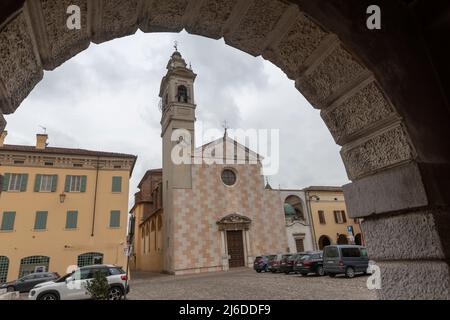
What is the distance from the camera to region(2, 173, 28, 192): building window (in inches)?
832

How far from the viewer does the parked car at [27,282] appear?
17000mm

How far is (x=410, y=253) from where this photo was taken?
6.53 ft

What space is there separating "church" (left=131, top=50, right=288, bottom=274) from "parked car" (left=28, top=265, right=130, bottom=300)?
42.1 ft

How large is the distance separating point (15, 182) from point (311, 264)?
21.5 m

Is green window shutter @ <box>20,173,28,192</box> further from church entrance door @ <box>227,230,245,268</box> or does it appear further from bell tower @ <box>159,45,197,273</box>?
church entrance door @ <box>227,230,245,268</box>

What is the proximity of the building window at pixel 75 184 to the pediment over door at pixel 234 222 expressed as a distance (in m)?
11.9

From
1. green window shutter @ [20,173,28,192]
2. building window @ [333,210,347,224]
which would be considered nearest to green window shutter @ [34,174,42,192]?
green window shutter @ [20,173,28,192]

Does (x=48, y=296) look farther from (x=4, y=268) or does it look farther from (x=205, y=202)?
(x=205, y=202)

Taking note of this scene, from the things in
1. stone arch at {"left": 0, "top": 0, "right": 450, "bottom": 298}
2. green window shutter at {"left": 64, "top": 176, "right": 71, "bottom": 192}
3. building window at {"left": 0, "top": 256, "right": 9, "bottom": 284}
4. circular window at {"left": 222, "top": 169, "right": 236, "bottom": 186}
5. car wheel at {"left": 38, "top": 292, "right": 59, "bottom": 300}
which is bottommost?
car wheel at {"left": 38, "top": 292, "right": 59, "bottom": 300}

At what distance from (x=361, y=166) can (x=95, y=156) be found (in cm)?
2430

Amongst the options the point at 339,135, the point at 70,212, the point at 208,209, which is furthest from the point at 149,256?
the point at 339,135

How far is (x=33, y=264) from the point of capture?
20.3 m

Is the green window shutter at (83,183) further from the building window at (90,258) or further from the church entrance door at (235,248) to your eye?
the church entrance door at (235,248)

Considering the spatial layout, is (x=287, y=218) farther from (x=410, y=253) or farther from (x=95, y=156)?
(x=410, y=253)
